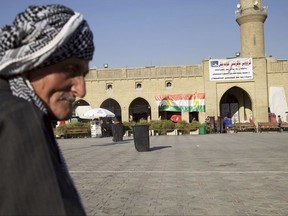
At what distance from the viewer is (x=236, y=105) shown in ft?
125

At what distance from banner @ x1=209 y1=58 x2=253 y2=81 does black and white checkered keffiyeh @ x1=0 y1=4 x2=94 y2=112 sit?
113ft

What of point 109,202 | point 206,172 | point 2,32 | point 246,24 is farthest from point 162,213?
point 246,24

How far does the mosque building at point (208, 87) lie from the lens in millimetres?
35250

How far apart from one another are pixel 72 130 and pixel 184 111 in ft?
38.2

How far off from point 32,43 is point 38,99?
0.17 meters

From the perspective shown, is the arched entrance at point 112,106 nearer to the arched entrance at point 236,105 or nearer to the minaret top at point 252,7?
the arched entrance at point 236,105

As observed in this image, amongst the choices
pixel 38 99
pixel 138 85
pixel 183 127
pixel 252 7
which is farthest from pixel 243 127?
pixel 38 99

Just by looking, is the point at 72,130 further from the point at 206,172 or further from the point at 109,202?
the point at 109,202

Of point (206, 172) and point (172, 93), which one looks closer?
point (206, 172)

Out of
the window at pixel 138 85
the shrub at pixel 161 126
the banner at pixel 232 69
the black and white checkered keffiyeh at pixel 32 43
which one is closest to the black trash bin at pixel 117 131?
the shrub at pixel 161 126

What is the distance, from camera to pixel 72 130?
28156 mm

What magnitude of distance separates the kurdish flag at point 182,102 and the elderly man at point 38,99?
33887 millimetres

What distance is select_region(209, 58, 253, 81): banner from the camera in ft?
114

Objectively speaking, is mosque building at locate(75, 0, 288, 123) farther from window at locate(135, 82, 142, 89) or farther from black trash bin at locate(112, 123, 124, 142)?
black trash bin at locate(112, 123, 124, 142)
